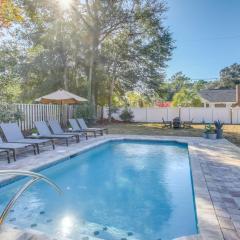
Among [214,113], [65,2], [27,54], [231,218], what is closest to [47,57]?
[27,54]

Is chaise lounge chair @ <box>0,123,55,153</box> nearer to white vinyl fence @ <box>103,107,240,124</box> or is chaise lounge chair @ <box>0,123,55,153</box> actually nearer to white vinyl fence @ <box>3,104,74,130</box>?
white vinyl fence @ <box>3,104,74,130</box>

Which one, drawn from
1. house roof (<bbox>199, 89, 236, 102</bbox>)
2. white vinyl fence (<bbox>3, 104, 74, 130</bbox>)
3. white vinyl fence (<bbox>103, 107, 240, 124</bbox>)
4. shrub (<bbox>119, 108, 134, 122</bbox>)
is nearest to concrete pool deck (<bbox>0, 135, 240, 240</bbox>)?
white vinyl fence (<bbox>3, 104, 74, 130</bbox>)

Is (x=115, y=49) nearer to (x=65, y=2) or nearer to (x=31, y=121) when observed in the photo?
(x=65, y=2)

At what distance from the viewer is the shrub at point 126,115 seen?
24625mm

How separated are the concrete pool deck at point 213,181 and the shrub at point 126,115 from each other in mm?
13947

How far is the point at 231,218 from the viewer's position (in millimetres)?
3854

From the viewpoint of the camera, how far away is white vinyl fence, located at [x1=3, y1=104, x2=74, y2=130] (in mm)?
14227

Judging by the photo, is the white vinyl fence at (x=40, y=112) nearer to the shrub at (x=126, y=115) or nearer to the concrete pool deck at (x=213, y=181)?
the concrete pool deck at (x=213, y=181)

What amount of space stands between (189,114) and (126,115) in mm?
5584

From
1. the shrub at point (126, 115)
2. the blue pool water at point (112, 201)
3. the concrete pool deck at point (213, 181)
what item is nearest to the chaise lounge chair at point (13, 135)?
the concrete pool deck at point (213, 181)

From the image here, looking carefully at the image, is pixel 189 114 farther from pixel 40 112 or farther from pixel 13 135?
pixel 13 135

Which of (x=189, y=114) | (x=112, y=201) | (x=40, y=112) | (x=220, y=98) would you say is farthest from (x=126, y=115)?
(x=112, y=201)

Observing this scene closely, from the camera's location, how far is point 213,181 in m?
5.73

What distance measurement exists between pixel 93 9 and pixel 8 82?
33.7 feet
